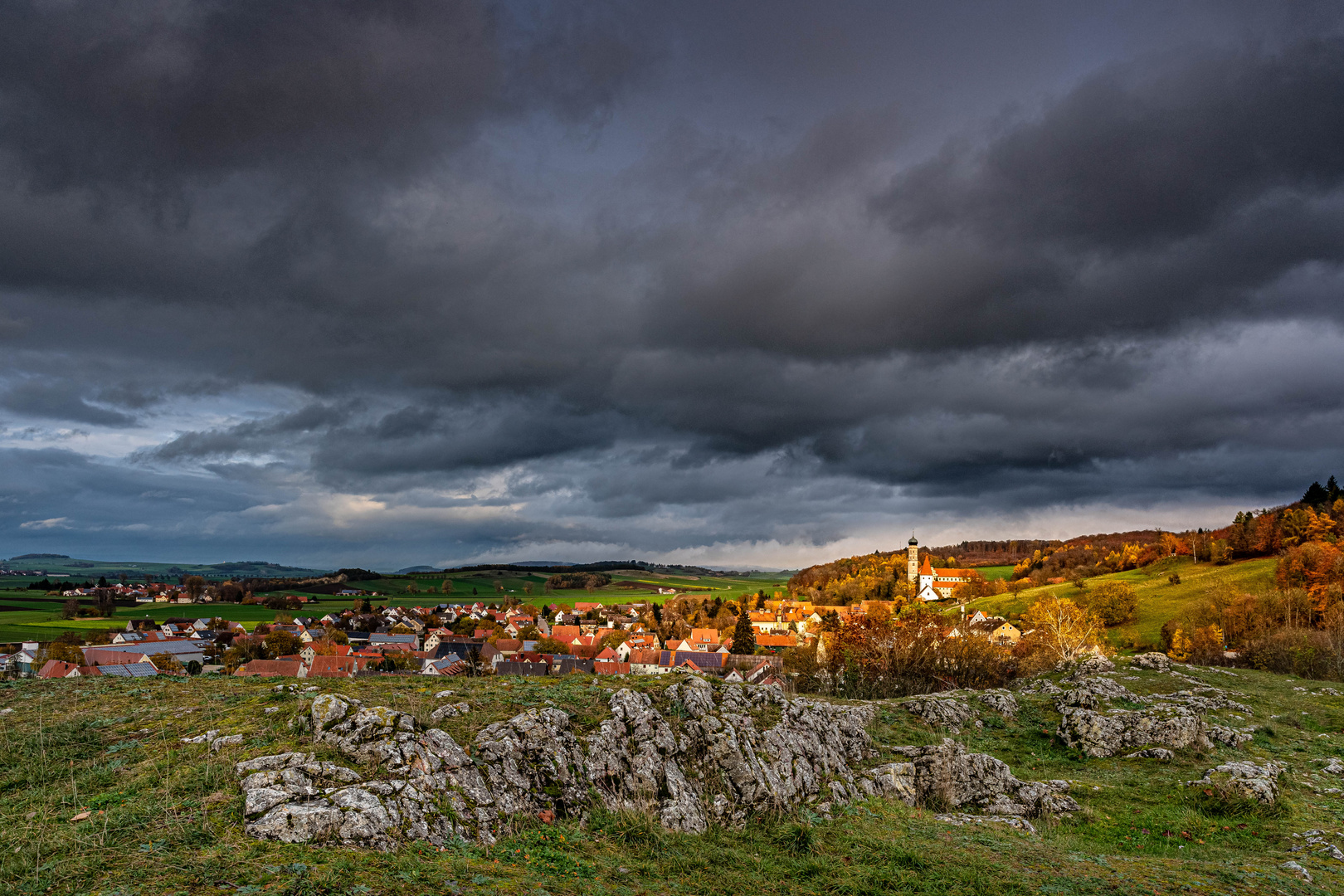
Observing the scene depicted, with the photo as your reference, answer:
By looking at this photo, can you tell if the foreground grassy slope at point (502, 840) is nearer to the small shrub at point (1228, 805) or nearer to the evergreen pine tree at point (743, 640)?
the small shrub at point (1228, 805)

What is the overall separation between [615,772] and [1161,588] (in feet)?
388

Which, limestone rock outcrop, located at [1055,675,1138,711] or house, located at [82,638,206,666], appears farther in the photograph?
house, located at [82,638,206,666]

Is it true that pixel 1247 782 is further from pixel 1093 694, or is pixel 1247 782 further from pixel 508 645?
pixel 508 645

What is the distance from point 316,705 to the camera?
13.6m

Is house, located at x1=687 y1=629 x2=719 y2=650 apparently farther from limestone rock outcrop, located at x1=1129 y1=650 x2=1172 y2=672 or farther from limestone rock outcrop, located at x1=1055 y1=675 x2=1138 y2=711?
limestone rock outcrop, located at x1=1055 y1=675 x2=1138 y2=711

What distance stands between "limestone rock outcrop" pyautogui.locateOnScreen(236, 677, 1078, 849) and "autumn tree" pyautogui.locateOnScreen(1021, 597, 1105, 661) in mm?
35277

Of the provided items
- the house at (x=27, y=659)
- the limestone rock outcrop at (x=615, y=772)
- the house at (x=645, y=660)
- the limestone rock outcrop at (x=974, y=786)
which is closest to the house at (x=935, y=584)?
the house at (x=645, y=660)

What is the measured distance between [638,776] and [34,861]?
1059 cm

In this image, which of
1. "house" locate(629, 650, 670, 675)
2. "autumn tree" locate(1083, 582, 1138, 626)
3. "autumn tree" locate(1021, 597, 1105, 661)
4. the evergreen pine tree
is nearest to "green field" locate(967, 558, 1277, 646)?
"autumn tree" locate(1083, 582, 1138, 626)

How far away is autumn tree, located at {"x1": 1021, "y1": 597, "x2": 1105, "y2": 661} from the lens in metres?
58.9

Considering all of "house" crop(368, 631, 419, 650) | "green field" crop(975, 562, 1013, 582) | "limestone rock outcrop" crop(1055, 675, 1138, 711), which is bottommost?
"house" crop(368, 631, 419, 650)

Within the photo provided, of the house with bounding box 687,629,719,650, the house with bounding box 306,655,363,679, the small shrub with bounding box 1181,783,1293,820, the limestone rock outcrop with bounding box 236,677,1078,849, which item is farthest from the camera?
the house with bounding box 687,629,719,650

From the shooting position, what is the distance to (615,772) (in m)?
14.9

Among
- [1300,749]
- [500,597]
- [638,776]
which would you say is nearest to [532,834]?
[638,776]
